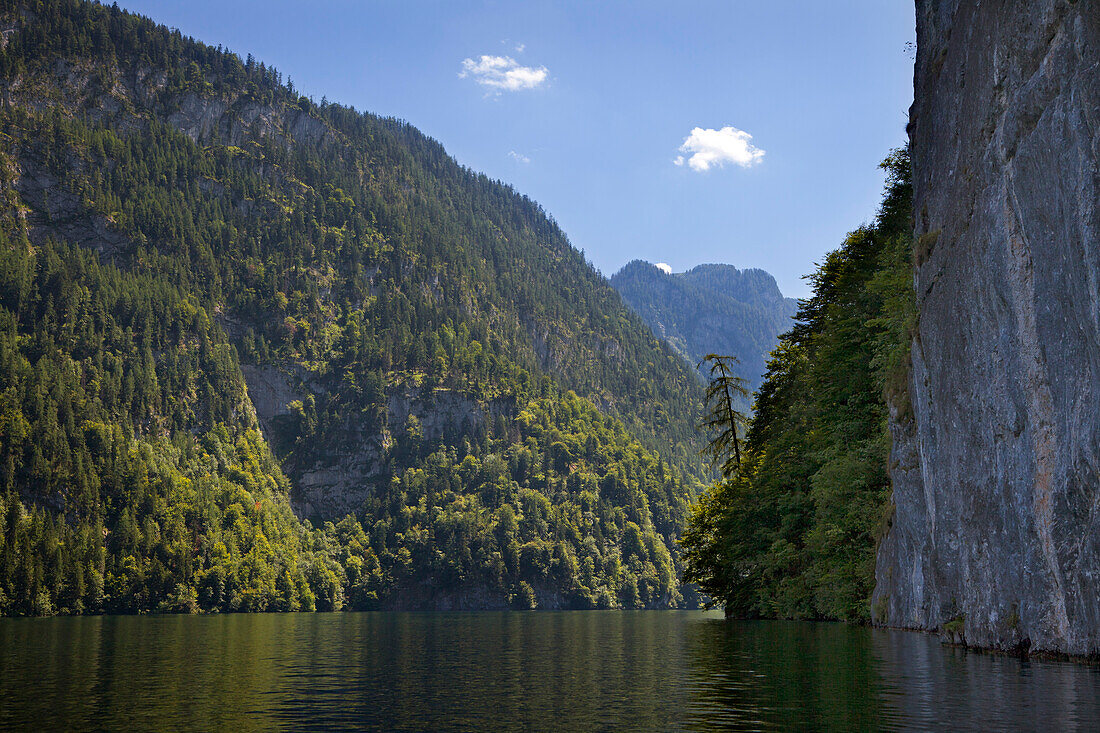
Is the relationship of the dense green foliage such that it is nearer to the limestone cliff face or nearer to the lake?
the limestone cliff face

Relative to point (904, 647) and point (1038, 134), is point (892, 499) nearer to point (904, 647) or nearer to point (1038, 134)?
point (904, 647)

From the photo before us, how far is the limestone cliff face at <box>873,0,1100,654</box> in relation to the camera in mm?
20141

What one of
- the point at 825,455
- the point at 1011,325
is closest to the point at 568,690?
the point at 1011,325

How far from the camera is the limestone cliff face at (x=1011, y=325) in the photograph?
20.1m

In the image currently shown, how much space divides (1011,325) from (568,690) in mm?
14333

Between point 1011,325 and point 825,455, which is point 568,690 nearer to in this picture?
point 1011,325

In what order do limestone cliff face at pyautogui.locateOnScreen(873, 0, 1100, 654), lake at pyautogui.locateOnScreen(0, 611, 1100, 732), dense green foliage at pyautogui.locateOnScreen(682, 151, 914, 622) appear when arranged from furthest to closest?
dense green foliage at pyautogui.locateOnScreen(682, 151, 914, 622)
limestone cliff face at pyautogui.locateOnScreen(873, 0, 1100, 654)
lake at pyautogui.locateOnScreen(0, 611, 1100, 732)

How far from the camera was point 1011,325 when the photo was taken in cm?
2373

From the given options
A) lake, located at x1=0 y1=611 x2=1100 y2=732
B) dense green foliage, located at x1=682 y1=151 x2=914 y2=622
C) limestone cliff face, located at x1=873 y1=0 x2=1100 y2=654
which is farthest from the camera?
dense green foliage, located at x1=682 y1=151 x2=914 y2=622

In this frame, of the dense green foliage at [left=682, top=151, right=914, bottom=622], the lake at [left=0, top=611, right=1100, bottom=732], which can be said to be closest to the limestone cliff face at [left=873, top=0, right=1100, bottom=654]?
the lake at [left=0, top=611, right=1100, bottom=732]

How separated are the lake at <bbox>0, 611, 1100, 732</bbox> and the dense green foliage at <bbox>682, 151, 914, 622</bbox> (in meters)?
9.43

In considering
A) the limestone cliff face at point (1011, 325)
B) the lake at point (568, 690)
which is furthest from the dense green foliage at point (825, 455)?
the lake at point (568, 690)

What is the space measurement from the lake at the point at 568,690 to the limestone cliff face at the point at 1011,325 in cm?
207

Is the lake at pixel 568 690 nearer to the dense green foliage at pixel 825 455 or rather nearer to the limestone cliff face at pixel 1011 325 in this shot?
the limestone cliff face at pixel 1011 325
